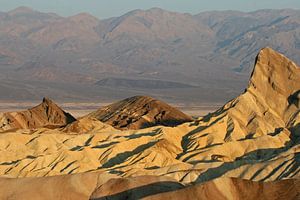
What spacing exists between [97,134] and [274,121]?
2807cm

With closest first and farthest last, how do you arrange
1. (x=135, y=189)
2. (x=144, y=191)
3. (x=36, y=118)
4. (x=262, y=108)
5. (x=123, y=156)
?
(x=144, y=191)
(x=135, y=189)
(x=123, y=156)
(x=262, y=108)
(x=36, y=118)

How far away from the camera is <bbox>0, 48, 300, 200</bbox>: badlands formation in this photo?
4688 cm

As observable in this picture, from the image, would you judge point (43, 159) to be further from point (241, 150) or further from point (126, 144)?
point (241, 150)

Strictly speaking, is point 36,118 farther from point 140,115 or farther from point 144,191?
point 144,191

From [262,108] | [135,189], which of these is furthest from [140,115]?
[135,189]

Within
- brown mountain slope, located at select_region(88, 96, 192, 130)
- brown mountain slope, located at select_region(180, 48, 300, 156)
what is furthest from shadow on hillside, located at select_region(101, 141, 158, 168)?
brown mountain slope, located at select_region(88, 96, 192, 130)

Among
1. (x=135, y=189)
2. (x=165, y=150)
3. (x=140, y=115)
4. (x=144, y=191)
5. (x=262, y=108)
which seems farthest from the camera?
(x=140, y=115)

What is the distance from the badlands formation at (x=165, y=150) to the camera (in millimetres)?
46875

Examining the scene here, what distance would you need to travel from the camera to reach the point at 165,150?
290ft

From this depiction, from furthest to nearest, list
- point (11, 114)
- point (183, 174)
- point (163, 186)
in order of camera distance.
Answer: point (11, 114)
point (183, 174)
point (163, 186)

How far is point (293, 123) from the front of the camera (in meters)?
104

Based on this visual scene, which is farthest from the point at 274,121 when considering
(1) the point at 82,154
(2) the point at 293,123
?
(1) the point at 82,154

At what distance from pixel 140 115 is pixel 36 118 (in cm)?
2009

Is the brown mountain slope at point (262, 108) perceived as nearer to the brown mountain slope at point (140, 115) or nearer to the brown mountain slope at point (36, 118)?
the brown mountain slope at point (140, 115)
